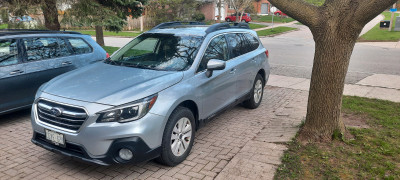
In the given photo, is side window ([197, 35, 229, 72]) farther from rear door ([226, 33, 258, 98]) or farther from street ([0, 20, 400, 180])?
street ([0, 20, 400, 180])

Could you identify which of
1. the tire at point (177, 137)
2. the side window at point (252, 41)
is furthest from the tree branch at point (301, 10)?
the tire at point (177, 137)

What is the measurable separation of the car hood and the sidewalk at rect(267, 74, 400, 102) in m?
5.41

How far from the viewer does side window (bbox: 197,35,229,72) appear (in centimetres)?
468

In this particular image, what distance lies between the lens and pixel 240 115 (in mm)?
6199

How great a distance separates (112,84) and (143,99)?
1.74 feet

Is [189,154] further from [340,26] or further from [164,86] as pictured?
[340,26]

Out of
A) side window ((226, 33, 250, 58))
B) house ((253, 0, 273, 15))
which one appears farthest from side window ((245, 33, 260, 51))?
house ((253, 0, 273, 15))

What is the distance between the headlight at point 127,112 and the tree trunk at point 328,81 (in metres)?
2.51

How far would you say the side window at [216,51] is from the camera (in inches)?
184

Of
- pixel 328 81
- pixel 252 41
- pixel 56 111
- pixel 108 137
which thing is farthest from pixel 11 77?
pixel 328 81

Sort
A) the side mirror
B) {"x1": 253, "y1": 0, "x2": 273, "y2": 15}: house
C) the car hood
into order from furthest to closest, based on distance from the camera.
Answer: {"x1": 253, "y1": 0, "x2": 273, "y2": 15}: house → the side mirror → the car hood

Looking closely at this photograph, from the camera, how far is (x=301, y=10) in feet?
15.2

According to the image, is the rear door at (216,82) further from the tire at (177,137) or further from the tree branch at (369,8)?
the tree branch at (369,8)

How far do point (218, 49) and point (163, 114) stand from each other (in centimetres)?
188
